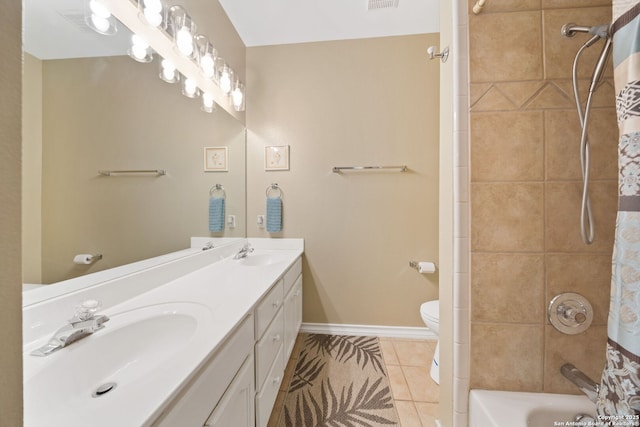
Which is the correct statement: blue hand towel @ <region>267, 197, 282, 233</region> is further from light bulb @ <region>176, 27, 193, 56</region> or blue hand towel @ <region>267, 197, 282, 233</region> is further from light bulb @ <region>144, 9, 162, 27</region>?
light bulb @ <region>144, 9, 162, 27</region>

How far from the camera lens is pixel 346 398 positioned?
1371mm

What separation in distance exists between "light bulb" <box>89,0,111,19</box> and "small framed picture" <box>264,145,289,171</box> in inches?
49.0

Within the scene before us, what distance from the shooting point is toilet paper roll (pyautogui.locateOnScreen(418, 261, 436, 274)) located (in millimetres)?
1896

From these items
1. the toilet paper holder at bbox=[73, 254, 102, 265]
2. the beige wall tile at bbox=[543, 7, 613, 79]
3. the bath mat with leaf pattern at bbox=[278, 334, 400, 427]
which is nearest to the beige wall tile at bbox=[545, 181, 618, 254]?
the beige wall tile at bbox=[543, 7, 613, 79]

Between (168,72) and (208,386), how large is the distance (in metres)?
1.43

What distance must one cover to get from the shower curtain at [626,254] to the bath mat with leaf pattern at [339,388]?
1.00 m

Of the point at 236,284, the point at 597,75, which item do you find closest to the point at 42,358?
the point at 236,284

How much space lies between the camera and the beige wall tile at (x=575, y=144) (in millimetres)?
804

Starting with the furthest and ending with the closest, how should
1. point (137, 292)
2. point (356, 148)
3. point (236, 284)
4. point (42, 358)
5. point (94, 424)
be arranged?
point (356, 148) → point (236, 284) → point (137, 292) → point (42, 358) → point (94, 424)

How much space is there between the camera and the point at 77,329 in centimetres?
67

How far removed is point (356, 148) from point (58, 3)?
173cm

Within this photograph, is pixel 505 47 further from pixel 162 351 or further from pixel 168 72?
pixel 162 351

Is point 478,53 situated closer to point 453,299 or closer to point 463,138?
point 463,138

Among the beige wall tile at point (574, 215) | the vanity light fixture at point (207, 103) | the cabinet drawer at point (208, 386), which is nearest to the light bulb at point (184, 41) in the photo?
the vanity light fixture at point (207, 103)
